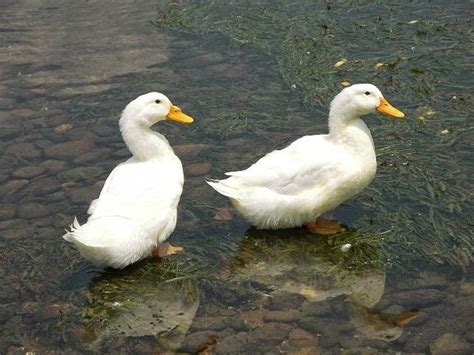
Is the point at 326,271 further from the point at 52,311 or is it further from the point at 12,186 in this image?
the point at 12,186

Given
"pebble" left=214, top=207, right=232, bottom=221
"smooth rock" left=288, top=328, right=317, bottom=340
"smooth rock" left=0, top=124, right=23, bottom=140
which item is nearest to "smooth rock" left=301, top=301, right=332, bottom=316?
"smooth rock" left=288, top=328, right=317, bottom=340

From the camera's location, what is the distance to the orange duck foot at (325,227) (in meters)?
7.15

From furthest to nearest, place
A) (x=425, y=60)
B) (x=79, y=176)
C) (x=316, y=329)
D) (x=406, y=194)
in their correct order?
(x=425, y=60)
(x=79, y=176)
(x=406, y=194)
(x=316, y=329)

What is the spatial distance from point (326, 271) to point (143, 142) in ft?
6.22

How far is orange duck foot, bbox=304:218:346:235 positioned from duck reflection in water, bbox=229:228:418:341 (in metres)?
0.07

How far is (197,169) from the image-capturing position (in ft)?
27.1

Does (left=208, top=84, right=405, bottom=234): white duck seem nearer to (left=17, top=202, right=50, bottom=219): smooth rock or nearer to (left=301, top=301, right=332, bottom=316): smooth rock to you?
(left=301, top=301, right=332, bottom=316): smooth rock

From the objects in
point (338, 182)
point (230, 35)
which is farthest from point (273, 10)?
point (338, 182)

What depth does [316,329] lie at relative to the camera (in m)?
6.06

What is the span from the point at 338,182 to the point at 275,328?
1459mm

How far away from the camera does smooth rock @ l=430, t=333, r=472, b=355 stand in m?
5.75

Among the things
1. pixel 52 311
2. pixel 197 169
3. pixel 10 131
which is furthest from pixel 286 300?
pixel 10 131

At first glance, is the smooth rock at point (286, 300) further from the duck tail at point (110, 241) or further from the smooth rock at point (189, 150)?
the smooth rock at point (189, 150)

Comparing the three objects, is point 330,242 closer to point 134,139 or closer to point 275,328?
point 275,328
